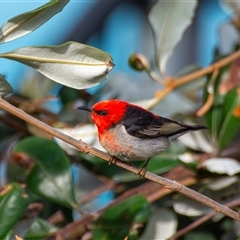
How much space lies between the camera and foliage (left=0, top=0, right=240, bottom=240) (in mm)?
1548

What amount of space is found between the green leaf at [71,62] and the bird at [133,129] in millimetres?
356

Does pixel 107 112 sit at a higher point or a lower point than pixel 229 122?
higher

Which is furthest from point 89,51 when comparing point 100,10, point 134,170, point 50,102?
point 100,10

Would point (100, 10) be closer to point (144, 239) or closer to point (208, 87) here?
point (208, 87)

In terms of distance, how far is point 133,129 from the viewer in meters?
1.96

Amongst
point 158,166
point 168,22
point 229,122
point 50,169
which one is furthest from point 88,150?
point 168,22

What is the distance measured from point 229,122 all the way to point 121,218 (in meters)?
0.56

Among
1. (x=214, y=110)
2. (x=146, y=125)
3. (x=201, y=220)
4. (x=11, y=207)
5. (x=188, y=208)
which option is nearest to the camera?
(x=11, y=207)

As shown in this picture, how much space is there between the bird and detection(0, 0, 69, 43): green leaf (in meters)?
0.45

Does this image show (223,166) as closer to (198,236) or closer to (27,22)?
(198,236)

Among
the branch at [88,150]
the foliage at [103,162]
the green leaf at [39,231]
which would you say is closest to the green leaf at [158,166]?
the foliage at [103,162]

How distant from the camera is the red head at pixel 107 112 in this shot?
1970 millimetres

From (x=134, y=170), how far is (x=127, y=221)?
0.77ft

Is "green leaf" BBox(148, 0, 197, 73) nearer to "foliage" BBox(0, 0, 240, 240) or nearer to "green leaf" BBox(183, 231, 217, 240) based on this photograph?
"foliage" BBox(0, 0, 240, 240)
